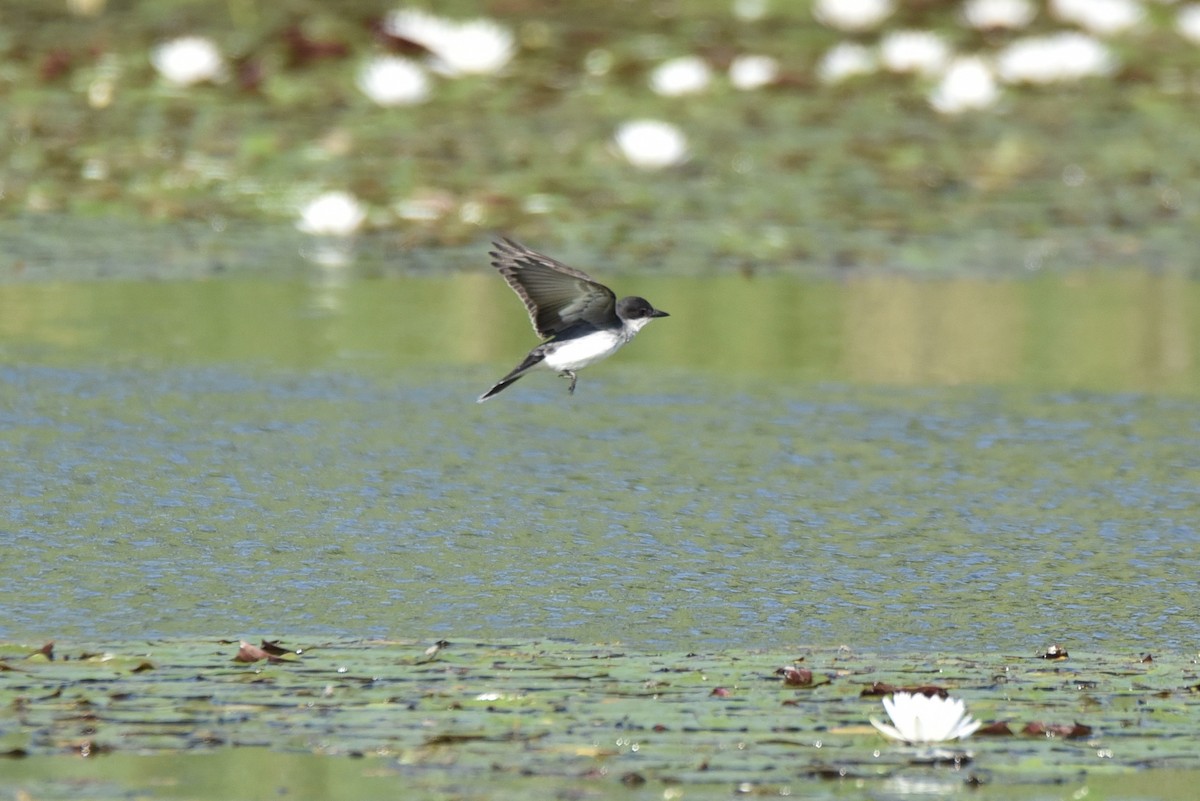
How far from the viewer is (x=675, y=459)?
794 centimetres

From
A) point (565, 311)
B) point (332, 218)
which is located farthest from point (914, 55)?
point (565, 311)

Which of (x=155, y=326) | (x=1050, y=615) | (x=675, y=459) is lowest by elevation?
(x=1050, y=615)

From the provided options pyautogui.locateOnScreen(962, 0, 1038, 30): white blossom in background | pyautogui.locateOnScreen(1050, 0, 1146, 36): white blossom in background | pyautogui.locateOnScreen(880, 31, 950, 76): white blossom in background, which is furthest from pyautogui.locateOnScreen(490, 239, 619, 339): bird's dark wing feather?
pyautogui.locateOnScreen(1050, 0, 1146, 36): white blossom in background

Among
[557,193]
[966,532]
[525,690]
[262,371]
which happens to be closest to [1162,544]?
[966,532]

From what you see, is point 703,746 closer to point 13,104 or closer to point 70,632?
point 70,632

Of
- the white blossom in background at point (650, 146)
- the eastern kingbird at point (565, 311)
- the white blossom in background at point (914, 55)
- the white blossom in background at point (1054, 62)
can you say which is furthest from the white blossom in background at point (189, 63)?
the eastern kingbird at point (565, 311)

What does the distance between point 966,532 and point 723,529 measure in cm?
82

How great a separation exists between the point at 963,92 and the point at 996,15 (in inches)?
41.7

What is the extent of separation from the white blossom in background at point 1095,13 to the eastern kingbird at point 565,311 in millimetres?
9943

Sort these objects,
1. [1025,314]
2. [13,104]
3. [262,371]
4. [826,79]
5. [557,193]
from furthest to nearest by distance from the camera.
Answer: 1. [826,79]
2. [13,104]
3. [557,193]
4. [1025,314]
5. [262,371]

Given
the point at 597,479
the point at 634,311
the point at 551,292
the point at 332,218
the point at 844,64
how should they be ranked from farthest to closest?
the point at 844,64 < the point at 332,218 < the point at 597,479 < the point at 634,311 < the point at 551,292

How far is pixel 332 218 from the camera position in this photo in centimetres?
1276

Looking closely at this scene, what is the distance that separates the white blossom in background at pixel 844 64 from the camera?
15.3 metres

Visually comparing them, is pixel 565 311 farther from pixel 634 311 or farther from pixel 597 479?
pixel 597 479
